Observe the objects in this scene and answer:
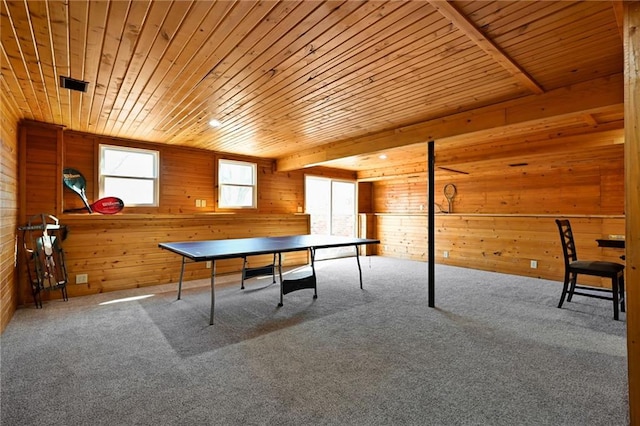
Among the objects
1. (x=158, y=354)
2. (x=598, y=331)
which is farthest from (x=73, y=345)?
(x=598, y=331)

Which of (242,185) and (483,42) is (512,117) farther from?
(242,185)

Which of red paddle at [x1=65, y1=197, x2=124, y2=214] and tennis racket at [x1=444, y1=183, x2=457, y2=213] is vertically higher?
tennis racket at [x1=444, y1=183, x2=457, y2=213]

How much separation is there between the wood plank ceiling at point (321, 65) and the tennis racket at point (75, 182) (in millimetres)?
680

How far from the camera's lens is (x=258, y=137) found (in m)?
4.63

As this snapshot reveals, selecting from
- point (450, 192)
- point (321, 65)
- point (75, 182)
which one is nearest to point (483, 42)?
point (321, 65)

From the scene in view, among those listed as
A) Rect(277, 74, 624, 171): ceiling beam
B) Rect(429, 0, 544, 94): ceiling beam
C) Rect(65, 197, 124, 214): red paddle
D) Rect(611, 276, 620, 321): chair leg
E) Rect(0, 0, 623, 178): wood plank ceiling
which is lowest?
Rect(611, 276, 620, 321): chair leg

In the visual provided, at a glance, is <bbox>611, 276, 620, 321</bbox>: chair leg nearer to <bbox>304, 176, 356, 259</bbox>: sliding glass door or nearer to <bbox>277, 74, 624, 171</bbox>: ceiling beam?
<bbox>277, 74, 624, 171</bbox>: ceiling beam

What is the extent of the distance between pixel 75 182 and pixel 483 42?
17.1 feet

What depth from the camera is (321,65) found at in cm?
235

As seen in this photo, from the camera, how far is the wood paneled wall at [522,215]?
15.8 ft

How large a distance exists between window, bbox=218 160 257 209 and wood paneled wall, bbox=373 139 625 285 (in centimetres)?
387

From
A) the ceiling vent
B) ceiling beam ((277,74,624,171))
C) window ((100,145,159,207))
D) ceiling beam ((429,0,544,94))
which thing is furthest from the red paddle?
ceiling beam ((429,0,544,94))

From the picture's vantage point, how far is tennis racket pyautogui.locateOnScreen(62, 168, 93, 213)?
4258 millimetres

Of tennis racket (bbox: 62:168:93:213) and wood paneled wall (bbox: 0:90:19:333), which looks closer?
wood paneled wall (bbox: 0:90:19:333)
